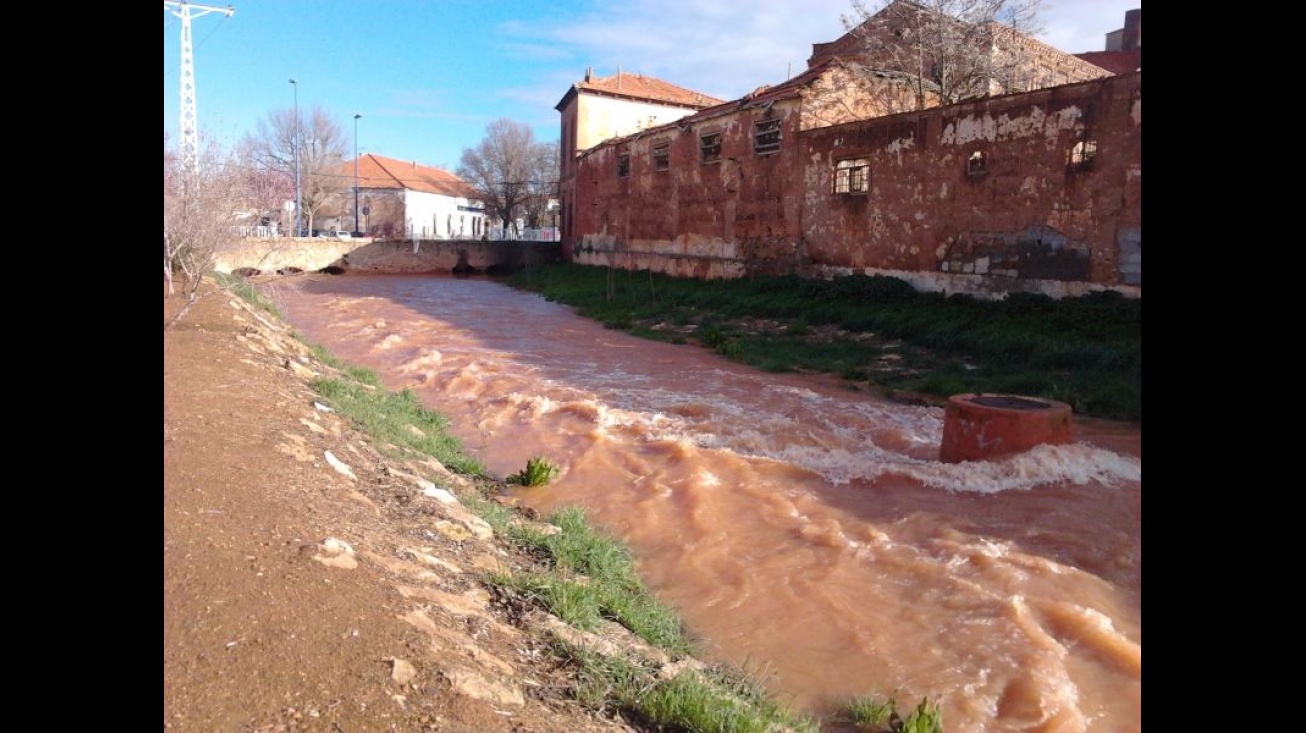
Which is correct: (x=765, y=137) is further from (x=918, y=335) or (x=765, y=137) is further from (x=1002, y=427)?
(x=1002, y=427)

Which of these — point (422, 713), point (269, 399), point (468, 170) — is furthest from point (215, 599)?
point (468, 170)

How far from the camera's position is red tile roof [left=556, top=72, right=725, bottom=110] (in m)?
36.6

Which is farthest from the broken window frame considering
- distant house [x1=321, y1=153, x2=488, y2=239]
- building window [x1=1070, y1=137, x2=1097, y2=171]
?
distant house [x1=321, y1=153, x2=488, y2=239]

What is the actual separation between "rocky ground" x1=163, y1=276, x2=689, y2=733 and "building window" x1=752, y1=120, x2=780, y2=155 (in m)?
16.1

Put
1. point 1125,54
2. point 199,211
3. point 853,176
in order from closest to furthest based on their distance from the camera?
1. point 199,211
2. point 853,176
3. point 1125,54

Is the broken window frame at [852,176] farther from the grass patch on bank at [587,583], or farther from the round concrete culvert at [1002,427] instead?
the grass patch on bank at [587,583]

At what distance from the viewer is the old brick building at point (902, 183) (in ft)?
41.2

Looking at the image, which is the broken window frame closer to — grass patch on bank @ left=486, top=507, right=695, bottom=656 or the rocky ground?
grass patch on bank @ left=486, top=507, right=695, bottom=656

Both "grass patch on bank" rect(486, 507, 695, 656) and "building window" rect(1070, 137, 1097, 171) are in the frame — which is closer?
"grass patch on bank" rect(486, 507, 695, 656)

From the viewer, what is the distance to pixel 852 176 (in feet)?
58.7

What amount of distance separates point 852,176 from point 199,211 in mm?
13121

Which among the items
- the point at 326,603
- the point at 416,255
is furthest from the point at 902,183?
the point at 416,255

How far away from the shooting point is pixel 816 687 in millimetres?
4230

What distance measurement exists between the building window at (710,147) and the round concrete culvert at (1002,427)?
636 inches
